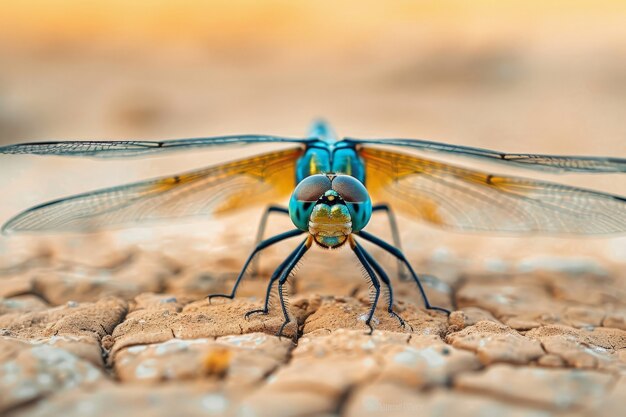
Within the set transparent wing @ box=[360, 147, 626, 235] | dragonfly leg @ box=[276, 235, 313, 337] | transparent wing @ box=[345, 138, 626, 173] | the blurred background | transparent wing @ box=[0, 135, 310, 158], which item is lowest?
dragonfly leg @ box=[276, 235, 313, 337]

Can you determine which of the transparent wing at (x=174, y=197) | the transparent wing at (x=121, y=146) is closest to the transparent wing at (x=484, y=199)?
the transparent wing at (x=174, y=197)

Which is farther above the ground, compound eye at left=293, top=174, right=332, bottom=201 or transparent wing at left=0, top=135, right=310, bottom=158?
transparent wing at left=0, top=135, right=310, bottom=158

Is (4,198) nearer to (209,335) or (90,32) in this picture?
(209,335)

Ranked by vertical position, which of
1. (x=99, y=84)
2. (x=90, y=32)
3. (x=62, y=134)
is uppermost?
(x=90, y=32)

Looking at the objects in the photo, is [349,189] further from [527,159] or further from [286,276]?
[527,159]

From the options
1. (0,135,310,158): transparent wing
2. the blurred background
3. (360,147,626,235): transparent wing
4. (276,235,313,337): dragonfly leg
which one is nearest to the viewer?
(276,235,313,337): dragonfly leg

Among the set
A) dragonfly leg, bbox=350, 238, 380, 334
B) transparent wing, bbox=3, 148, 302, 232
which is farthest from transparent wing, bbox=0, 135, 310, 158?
dragonfly leg, bbox=350, 238, 380, 334

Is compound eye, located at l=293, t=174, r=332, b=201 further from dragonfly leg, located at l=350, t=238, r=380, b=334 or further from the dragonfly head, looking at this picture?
dragonfly leg, located at l=350, t=238, r=380, b=334

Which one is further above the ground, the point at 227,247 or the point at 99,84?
the point at 99,84

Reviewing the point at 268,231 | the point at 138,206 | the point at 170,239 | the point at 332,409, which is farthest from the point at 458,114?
the point at 332,409
